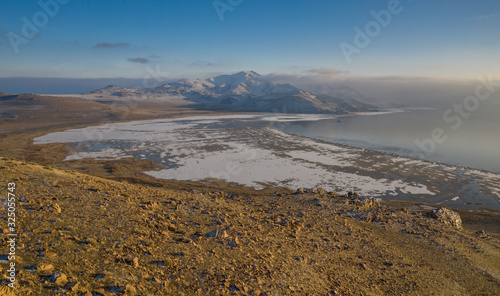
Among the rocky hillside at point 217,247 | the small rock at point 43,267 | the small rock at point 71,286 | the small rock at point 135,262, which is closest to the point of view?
the small rock at point 71,286

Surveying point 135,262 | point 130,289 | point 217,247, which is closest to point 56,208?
point 135,262

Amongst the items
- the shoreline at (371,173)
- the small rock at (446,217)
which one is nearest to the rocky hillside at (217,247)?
the small rock at (446,217)

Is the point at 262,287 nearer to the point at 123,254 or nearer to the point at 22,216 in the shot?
the point at 123,254

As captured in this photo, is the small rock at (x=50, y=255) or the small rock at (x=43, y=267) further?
the small rock at (x=50, y=255)

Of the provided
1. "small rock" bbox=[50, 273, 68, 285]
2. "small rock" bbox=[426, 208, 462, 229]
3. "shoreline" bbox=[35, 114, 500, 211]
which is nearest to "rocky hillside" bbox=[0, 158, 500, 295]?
"small rock" bbox=[50, 273, 68, 285]

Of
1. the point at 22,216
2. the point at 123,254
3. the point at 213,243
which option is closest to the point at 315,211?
the point at 213,243

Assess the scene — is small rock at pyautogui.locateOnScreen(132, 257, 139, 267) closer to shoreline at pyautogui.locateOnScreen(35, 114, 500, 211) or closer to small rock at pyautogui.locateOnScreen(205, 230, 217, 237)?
small rock at pyautogui.locateOnScreen(205, 230, 217, 237)

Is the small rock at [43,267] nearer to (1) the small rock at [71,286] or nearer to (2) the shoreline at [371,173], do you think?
(1) the small rock at [71,286]

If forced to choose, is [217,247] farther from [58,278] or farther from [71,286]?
[58,278]
